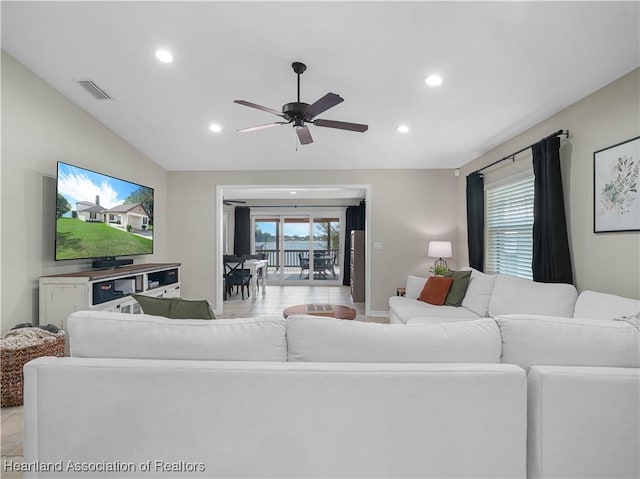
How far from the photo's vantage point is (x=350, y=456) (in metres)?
1.32

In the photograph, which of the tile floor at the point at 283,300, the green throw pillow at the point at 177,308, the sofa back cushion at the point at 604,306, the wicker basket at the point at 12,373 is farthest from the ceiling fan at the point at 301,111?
the tile floor at the point at 283,300

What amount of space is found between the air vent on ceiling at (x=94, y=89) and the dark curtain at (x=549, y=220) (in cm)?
427

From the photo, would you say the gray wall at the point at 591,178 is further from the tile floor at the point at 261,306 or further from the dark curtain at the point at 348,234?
the dark curtain at the point at 348,234

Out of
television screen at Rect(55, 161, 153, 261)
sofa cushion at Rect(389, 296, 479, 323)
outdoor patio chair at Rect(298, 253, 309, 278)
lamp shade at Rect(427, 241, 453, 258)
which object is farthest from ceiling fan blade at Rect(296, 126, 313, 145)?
outdoor patio chair at Rect(298, 253, 309, 278)

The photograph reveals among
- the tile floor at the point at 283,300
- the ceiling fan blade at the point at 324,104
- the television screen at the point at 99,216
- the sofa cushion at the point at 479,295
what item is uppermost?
the ceiling fan blade at the point at 324,104

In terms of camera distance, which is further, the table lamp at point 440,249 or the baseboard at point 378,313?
the baseboard at point 378,313

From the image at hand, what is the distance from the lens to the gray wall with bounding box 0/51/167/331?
9.57 ft

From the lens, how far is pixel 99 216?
12.6 feet

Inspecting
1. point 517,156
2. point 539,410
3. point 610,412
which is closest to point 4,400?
point 539,410

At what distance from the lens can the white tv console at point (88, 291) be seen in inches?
124

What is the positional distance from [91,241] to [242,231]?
5.85 meters

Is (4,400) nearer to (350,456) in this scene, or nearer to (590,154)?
(350,456)

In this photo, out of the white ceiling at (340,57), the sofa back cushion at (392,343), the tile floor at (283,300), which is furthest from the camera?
the tile floor at (283,300)

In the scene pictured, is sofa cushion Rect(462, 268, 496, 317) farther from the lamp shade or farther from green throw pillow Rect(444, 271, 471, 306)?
the lamp shade
